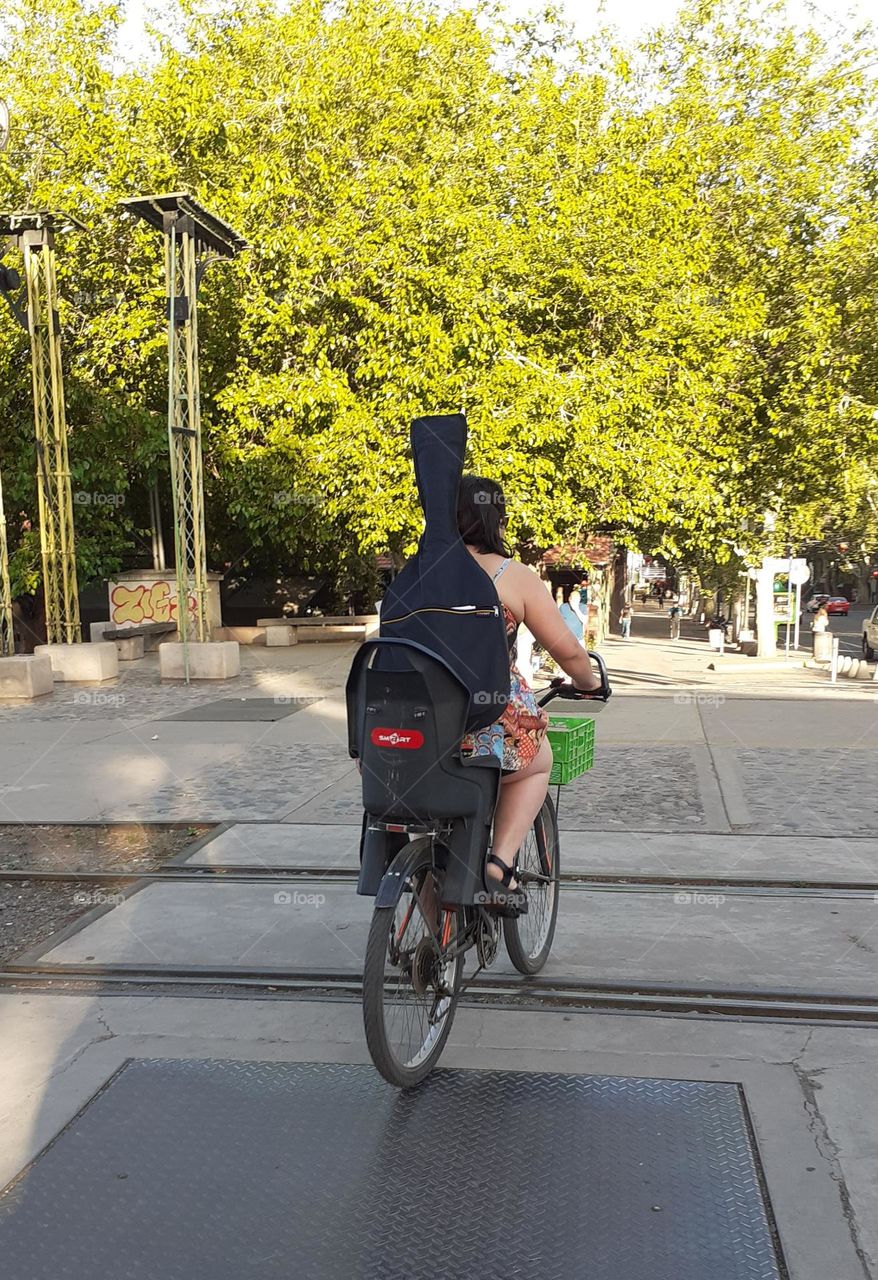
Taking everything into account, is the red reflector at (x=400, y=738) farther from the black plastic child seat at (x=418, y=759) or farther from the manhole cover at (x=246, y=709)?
the manhole cover at (x=246, y=709)

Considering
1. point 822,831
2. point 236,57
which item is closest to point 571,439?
point 236,57

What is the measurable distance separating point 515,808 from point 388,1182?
1197 millimetres

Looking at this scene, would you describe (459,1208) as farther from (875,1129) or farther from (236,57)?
(236,57)

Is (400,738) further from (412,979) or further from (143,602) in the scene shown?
(143,602)

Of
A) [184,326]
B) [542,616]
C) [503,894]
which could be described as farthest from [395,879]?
[184,326]

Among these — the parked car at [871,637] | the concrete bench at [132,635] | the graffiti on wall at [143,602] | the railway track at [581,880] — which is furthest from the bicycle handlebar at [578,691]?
the parked car at [871,637]

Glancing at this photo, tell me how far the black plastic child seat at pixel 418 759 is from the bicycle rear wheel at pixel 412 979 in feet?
0.37

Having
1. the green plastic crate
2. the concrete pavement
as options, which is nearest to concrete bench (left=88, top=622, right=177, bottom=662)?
the concrete pavement

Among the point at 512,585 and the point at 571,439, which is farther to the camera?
the point at 571,439

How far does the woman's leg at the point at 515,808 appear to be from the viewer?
148 inches

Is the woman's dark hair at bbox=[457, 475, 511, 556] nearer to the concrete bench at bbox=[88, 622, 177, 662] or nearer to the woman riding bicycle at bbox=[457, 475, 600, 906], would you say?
the woman riding bicycle at bbox=[457, 475, 600, 906]

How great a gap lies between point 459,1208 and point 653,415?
69.4 feet

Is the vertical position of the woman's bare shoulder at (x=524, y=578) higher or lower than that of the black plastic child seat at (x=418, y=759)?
higher

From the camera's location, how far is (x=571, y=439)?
71.8ft
